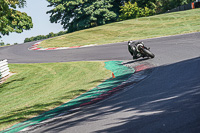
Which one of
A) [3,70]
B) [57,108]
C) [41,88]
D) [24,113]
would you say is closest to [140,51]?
[41,88]

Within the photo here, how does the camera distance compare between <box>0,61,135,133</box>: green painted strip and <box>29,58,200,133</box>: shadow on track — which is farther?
<box>0,61,135,133</box>: green painted strip

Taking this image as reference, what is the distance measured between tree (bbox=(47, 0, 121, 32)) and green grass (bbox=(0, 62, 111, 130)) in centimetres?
3964

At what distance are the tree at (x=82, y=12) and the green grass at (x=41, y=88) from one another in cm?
3964

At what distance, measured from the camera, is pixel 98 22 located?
196 feet

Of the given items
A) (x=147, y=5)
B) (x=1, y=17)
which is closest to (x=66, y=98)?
(x=1, y=17)

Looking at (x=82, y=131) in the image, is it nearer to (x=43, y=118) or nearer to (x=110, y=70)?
(x=43, y=118)

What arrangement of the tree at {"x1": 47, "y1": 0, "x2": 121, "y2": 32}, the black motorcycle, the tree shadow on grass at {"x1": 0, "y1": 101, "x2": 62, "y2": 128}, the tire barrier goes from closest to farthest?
the tree shadow on grass at {"x1": 0, "y1": 101, "x2": 62, "y2": 128} → the black motorcycle → the tire barrier → the tree at {"x1": 47, "y1": 0, "x2": 121, "y2": 32}

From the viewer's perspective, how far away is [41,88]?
11961 millimetres

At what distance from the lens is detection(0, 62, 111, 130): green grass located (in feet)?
26.9

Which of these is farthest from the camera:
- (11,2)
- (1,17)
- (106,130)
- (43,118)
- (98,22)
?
(98,22)

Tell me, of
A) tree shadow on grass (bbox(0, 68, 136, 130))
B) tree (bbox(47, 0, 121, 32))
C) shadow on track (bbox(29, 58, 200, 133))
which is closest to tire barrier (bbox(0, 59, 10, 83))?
tree shadow on grass (bbox(0, 68, 136, 130))

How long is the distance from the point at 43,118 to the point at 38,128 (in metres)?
0.84

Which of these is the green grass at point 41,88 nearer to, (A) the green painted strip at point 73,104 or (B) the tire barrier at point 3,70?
(A) the green painted strip at point 73,104

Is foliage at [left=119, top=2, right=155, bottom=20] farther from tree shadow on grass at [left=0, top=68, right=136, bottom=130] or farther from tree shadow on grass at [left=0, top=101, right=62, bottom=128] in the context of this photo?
tree shadow on grass at [left=0, top=101, right=62, bottom=128]
